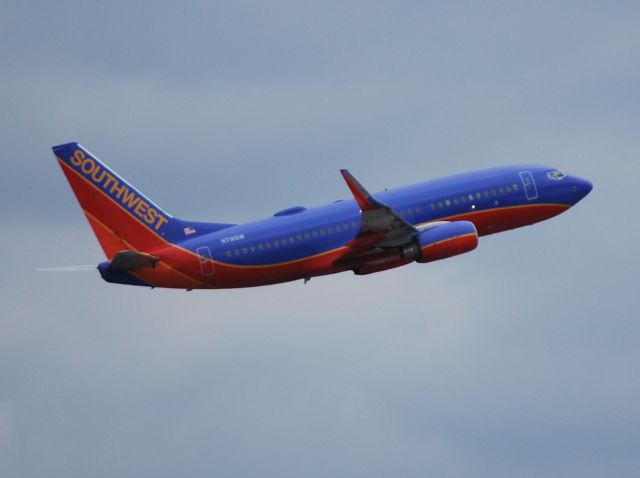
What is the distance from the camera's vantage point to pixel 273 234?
97.4 meters

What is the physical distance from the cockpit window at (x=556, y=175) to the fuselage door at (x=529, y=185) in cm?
195

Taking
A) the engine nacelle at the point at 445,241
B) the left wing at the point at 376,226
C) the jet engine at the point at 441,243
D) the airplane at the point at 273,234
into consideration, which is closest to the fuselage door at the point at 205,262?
the airplane at the point at 273,234

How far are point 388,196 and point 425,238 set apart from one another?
4.45 metres

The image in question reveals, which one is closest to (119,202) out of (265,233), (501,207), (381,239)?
(265,233)

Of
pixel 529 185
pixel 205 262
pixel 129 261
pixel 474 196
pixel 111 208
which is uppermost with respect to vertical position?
pixel 529 185

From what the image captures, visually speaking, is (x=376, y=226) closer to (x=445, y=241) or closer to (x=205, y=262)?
(x=445, y=241)

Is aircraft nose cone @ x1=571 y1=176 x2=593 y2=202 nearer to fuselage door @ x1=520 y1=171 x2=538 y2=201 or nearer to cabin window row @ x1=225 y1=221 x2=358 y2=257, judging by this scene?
fuselage door @ x1=520 y1=171 x2=538 y2=201

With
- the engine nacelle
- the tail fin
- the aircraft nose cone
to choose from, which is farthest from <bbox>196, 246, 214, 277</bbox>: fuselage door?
the aircraft nose cone

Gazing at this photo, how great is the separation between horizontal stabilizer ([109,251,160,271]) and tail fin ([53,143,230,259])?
1.78 metres

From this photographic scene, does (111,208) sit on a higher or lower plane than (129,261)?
higher

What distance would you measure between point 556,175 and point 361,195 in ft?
61.6

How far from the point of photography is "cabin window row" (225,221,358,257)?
9650 centimetres

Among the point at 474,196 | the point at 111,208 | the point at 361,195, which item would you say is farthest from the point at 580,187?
the point at 111,208

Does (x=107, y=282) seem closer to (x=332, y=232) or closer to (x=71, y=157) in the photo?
(x=71, y=157)
